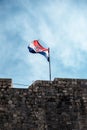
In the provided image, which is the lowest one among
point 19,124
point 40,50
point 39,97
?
point 19,124

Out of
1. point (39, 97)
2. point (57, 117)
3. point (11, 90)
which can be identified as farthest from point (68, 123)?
point (11, 90)

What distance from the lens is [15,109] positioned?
18953 mm

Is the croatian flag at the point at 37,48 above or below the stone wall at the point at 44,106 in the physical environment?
above

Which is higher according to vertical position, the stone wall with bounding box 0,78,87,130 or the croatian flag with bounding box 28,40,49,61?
the croatian flag with bounding box 28,40,49,61

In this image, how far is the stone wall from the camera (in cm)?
1881

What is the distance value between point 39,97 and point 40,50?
104 inches

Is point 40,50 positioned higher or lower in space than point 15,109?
higher

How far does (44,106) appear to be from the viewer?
1931 centimetres

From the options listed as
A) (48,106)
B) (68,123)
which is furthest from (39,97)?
(68,123)

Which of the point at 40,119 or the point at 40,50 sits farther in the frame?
the point at 40,50

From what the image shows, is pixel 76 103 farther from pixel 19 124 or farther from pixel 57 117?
pixel 19 124

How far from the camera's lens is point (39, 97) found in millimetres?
19438

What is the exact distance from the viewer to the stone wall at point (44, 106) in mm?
18812

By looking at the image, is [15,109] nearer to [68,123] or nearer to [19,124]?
[19,124]
